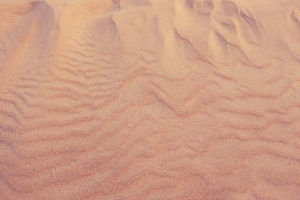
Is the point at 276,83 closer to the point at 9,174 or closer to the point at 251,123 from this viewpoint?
the point at 251,123

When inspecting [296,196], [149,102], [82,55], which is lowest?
[296,196]

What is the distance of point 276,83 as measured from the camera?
212cm

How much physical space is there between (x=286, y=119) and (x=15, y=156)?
2.13 m

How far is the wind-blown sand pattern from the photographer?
1555mm

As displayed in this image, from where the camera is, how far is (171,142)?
173cm

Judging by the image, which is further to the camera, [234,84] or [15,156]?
[234,84]

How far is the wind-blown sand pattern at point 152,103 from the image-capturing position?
5.10 feet

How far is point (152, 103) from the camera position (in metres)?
1.96

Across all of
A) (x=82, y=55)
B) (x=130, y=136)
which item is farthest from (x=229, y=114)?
(x=82, y=55)

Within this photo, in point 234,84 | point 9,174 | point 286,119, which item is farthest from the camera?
point 234,84

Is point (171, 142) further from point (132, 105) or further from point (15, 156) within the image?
point (15, 156)

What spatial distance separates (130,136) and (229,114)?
838 millimetres

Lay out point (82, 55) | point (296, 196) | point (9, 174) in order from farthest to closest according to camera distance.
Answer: point (82, 55), point (9, 174), point (296, 196)

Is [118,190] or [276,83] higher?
[276,83]
